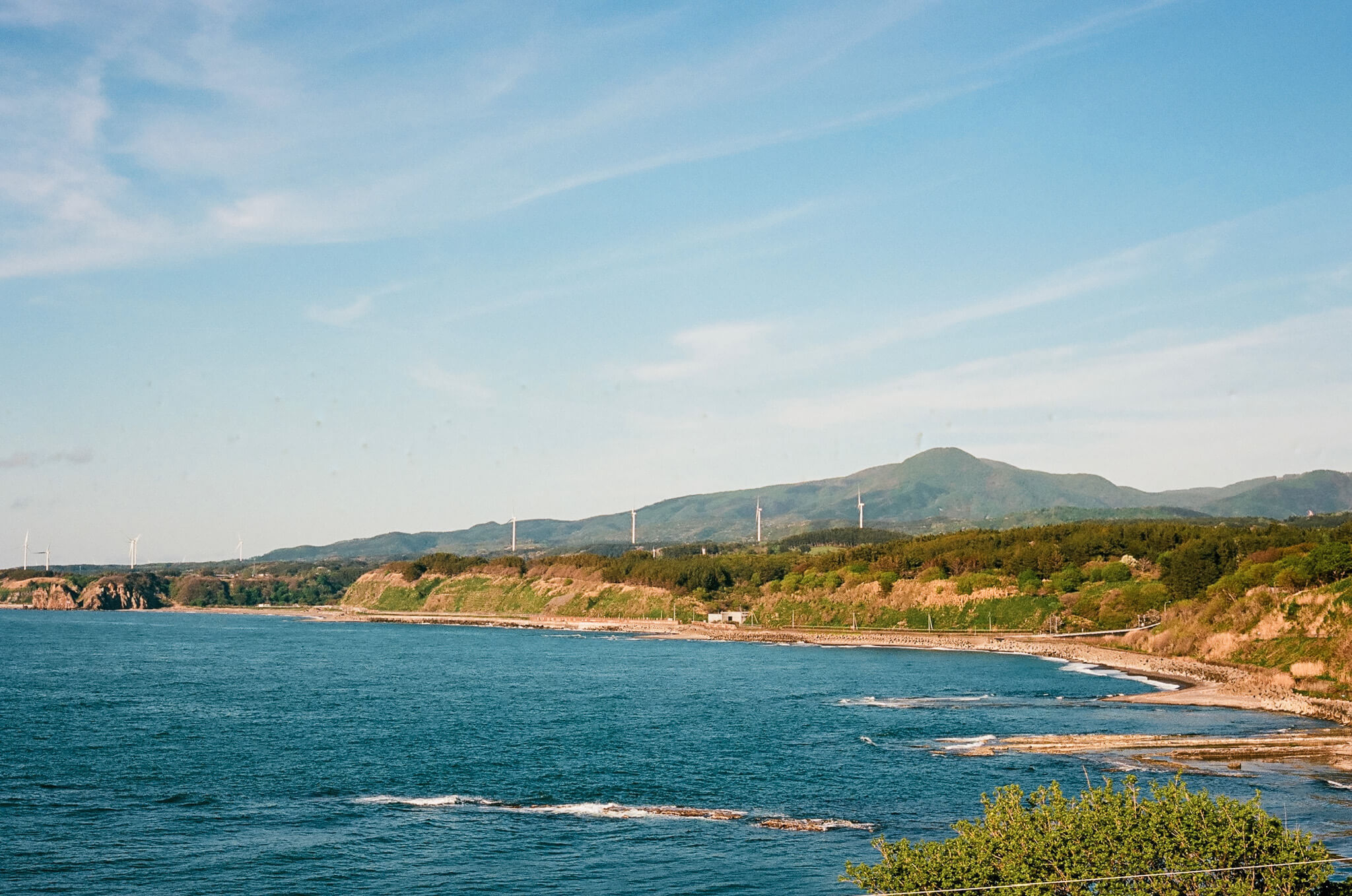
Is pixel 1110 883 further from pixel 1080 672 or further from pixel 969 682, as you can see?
pixel 1080 672

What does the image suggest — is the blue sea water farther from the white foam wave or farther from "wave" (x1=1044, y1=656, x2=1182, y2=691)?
"wave" (x1=1044, y1=656, x2=1182, y2=691)

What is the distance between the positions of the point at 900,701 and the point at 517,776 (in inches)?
2062

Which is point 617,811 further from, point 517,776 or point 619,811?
point 517,776

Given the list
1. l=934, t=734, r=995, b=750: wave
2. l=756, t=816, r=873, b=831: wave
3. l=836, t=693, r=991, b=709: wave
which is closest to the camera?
l=756, t=816, r=873, b=831: wave

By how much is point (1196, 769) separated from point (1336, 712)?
32400mm

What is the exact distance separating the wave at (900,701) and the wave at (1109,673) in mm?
21445

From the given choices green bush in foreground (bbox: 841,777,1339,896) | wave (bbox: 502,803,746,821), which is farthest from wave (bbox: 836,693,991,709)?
green bush in foreground (bbox: 841,777,1339,896)

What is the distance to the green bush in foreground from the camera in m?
31.7

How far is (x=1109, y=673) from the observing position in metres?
138

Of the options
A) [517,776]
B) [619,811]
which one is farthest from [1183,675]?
[619,811]

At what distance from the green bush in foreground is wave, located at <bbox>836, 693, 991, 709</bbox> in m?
75.1

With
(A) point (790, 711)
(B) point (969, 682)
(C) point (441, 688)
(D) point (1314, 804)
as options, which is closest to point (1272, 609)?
(B) point (969, 682)

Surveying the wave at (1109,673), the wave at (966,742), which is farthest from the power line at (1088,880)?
the wave at (1109,673)

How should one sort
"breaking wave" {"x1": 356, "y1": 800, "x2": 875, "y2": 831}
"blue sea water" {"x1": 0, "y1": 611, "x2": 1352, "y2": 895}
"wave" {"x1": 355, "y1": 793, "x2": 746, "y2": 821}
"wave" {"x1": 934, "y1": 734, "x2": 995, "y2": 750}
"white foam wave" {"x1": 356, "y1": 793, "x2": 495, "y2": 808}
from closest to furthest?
"blue sea water" {"x1": 0, "y1": 611, "x2": 1352, "y2": 895} → "breaking wave" {"x1": 356, "y1": 800, "x2": 875, "y2": 831} → "wave" {"x1": 355, "y1": 793, "x2": 746, "y2": 821} → "white foam wave" {"x1": 356, "y1": 793, "x2": 495, "y2": 808} → "wave" {"x1": 934, "y1": 734, "x2": 995, "y2": 750}
